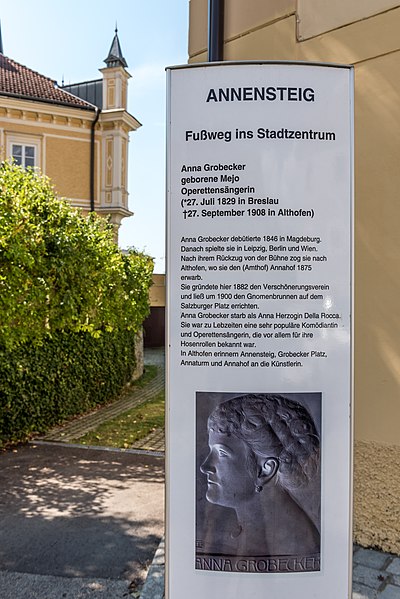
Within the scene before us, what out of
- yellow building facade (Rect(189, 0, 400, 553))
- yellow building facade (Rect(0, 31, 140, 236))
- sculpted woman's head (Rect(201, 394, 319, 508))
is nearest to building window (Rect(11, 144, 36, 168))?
yellow building facade (Rect(0, 31, 140, 236))

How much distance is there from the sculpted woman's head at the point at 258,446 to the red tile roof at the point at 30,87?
20980 millimetres

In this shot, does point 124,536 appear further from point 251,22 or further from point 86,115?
point 86,115

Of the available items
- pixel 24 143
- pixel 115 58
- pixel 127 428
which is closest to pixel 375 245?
pixel 127 428

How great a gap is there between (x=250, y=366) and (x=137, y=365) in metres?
12.7

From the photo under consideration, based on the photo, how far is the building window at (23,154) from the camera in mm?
21641

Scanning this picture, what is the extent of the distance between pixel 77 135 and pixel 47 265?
15.1m

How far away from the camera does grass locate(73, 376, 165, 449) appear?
900 cm

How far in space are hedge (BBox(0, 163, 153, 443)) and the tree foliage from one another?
0.01 m

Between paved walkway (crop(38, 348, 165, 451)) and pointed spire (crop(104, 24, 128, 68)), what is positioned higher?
pointed spire (crop(104, 24, 128, 68))

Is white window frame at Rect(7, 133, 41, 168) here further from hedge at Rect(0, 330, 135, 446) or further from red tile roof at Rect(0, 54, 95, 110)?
hedge at Rect(0, 330, 135, 446)

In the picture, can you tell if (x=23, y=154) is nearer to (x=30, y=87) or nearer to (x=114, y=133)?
(x=30, y=87)

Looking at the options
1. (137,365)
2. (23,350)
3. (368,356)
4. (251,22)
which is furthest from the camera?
(137,365)

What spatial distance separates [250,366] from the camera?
2.88 meters

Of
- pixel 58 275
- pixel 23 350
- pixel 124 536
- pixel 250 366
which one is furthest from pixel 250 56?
pixel 23 350
